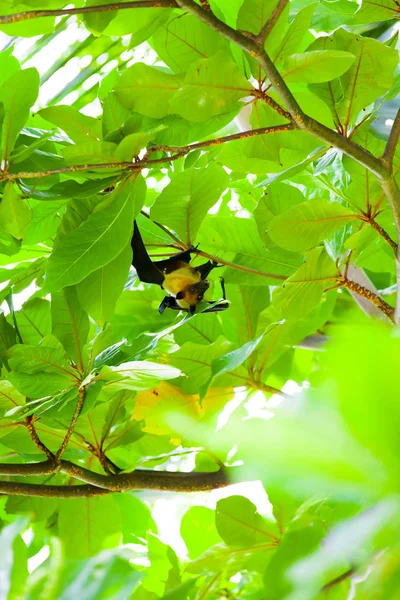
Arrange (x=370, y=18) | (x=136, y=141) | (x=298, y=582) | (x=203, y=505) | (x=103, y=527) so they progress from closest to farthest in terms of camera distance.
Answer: (x=298, y=582), (x=136, y=141), (x=370, y=18), (x=103, y=527), (x=203, y=505)

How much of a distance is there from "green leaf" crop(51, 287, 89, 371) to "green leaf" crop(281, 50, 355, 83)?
0.40m

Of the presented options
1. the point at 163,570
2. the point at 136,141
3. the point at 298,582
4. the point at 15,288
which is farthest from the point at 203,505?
the point at 298,582

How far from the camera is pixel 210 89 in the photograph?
67cm

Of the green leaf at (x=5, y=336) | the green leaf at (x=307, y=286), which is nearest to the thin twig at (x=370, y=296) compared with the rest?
the green leaf at (x=307, y=286)

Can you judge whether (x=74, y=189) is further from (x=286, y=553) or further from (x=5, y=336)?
(x=286, y=553)

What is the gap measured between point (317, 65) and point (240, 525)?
641mm

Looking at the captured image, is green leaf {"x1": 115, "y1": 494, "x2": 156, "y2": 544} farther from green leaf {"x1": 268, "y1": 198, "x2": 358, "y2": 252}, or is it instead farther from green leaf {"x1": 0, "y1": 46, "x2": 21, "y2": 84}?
green leaf {"x1": 0, "y1": 46, "x2": 21, "y2": 84}

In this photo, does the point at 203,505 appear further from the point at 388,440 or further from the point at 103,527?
the point at 388,440

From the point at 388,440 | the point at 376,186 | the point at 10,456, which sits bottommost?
the point at 10,456

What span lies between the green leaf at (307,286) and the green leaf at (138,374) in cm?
20

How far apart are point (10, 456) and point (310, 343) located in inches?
22.5

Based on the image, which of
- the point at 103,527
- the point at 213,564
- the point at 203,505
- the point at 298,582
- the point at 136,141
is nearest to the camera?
the point at 298,582

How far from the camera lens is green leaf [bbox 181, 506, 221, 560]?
122 centimetres

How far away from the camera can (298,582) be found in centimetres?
16
